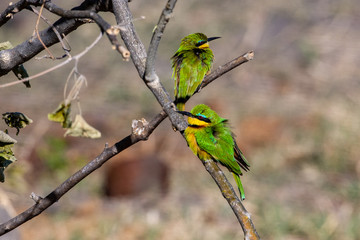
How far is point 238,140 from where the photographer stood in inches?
299

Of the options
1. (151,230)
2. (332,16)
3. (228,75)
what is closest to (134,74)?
(228,75)

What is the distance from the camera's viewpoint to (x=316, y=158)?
7.18 meters

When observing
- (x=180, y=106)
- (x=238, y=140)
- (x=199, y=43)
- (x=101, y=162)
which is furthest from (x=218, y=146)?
(x=238, y=140)

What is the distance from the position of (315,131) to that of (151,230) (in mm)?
3394

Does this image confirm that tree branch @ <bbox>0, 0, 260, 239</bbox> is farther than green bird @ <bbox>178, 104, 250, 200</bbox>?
No

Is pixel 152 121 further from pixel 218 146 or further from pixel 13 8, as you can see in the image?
pixel 218 146

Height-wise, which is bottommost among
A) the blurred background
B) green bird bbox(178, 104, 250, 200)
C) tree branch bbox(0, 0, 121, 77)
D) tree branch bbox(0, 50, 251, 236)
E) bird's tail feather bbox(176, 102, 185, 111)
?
the blurred background

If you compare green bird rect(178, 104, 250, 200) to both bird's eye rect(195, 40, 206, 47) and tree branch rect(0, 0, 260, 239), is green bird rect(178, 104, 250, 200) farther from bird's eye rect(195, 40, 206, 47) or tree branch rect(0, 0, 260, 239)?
Result: bird's eye rect(195, 40, 206, 47)

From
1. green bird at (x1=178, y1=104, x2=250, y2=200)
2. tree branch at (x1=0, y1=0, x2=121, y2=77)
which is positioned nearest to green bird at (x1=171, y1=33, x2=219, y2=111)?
green bird at (x1=178, y1=104, x2=250, y2=200)

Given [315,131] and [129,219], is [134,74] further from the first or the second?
[129,219]

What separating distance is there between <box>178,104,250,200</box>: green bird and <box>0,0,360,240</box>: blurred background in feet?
3.69

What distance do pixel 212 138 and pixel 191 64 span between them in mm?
809

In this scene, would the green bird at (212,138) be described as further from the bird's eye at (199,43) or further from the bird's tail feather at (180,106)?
the bird's eye at (199,43)

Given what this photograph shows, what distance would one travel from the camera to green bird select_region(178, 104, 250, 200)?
7.02 feet
